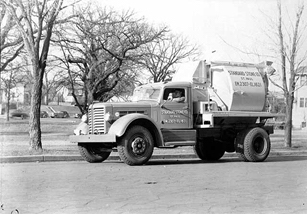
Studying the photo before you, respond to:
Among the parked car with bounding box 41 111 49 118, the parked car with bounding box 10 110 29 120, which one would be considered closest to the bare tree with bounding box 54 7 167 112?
the parked car with bounding box 10 110 29 120

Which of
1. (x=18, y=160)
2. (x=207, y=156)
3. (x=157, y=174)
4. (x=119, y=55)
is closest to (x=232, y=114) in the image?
(x=207, y=156)

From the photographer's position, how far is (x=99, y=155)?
1441 cm

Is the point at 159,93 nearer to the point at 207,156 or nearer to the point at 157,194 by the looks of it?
the point at 207,156

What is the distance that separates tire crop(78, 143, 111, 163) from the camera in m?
14.1

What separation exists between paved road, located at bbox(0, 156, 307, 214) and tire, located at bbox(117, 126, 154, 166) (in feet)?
1.41

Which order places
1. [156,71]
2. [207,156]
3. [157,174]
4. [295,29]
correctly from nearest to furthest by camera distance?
1. [157,174]
2. [207,156]
3. [295,29]
4. [156,71]

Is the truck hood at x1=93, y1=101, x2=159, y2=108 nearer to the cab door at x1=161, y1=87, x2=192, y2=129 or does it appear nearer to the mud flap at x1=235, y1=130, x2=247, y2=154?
the cab door at x1=161, y1=87, x2=192, y2=129

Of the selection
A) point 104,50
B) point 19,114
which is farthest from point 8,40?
point 19,114

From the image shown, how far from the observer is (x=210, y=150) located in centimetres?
1609

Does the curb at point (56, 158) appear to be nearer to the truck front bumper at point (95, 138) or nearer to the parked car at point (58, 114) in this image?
the truck front bumper at point (95, 138)

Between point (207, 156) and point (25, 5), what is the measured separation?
22.9 ft

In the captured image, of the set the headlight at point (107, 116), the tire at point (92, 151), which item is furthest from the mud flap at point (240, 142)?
the headlight at point (107, 116)

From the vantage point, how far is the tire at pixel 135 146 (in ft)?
42.5

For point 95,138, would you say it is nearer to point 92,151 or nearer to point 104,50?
point 92,151
